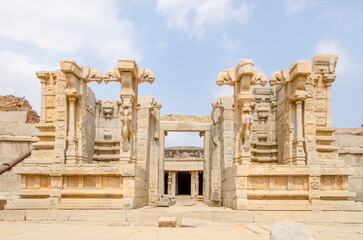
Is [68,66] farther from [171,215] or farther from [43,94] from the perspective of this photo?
[171,215]

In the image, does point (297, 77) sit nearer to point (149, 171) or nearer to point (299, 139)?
point (299, 139)

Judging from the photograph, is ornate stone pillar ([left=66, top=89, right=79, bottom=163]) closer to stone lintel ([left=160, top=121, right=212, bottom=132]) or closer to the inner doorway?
stone lintel ([left=160, top=121, right=212, bottom=132])

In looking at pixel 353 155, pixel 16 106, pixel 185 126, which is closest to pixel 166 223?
pixel 185 126

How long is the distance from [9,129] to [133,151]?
7226 mm

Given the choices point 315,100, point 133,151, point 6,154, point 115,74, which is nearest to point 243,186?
point 133,151

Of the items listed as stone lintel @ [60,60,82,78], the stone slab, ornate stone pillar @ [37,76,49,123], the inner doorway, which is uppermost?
stone lintel @ [60,60,82,78]

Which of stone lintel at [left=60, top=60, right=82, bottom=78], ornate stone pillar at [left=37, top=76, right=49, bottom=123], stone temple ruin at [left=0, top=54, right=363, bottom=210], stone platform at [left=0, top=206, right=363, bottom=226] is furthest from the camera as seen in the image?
ornate stone pillar at [left=37, top=76, right=49, bottom=123]

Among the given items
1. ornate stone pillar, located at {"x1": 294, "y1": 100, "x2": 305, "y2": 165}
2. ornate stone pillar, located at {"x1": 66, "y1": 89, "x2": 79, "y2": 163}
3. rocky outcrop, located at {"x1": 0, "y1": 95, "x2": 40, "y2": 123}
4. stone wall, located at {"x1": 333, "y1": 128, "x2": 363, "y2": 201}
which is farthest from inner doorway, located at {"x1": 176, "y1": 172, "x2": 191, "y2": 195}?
ornate stone pillar, located at {"x1": 66, "y1": 89, "x2": 79, "y2": 163}

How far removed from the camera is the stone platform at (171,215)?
8648 millimetres

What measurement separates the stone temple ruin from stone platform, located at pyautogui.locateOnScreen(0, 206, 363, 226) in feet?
1.20

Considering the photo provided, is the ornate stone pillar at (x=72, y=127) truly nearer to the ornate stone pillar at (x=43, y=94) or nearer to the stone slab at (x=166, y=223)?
the ornate stone pillar at (x=43, y=94)

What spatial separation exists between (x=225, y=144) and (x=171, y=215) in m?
5.12

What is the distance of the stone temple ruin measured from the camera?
367 inches

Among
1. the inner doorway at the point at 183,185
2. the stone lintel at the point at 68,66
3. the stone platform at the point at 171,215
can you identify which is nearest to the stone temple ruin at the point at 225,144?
the stone lintel at the point at 68,66
